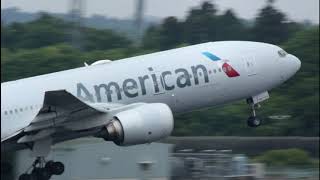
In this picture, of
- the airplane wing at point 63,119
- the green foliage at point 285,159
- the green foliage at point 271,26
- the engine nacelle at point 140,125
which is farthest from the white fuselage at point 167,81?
the green foliage at point 271,26

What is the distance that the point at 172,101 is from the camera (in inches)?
1976

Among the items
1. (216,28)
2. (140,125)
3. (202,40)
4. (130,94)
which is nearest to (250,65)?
(130,94)

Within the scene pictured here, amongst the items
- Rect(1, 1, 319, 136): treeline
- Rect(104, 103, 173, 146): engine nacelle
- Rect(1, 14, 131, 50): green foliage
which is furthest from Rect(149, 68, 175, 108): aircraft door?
Rect(1, 14, 131, 50): green foliage

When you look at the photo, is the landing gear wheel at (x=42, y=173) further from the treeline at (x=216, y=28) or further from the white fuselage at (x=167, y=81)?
the treeline at (x=216, y=28)

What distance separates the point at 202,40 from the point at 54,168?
102 metres

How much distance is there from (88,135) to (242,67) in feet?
30.8

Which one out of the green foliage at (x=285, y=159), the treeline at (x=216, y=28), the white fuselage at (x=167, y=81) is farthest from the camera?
the treeline at (x=216, y=28)

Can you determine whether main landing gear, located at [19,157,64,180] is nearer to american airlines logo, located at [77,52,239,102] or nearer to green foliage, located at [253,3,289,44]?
american airlines logo, located at [77,52,239,102]

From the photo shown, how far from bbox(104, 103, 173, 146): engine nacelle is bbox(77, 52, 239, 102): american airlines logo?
8.53ft

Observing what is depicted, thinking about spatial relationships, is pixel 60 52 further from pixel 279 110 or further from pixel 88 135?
pixel 88 135

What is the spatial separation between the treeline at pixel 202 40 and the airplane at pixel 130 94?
37416mm

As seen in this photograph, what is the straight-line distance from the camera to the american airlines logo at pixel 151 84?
4791 cm

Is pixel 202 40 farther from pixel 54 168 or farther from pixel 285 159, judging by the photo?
pixel 54 168

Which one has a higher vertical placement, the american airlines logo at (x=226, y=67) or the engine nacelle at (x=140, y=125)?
the american airlines logo at (x=226, y=67)
